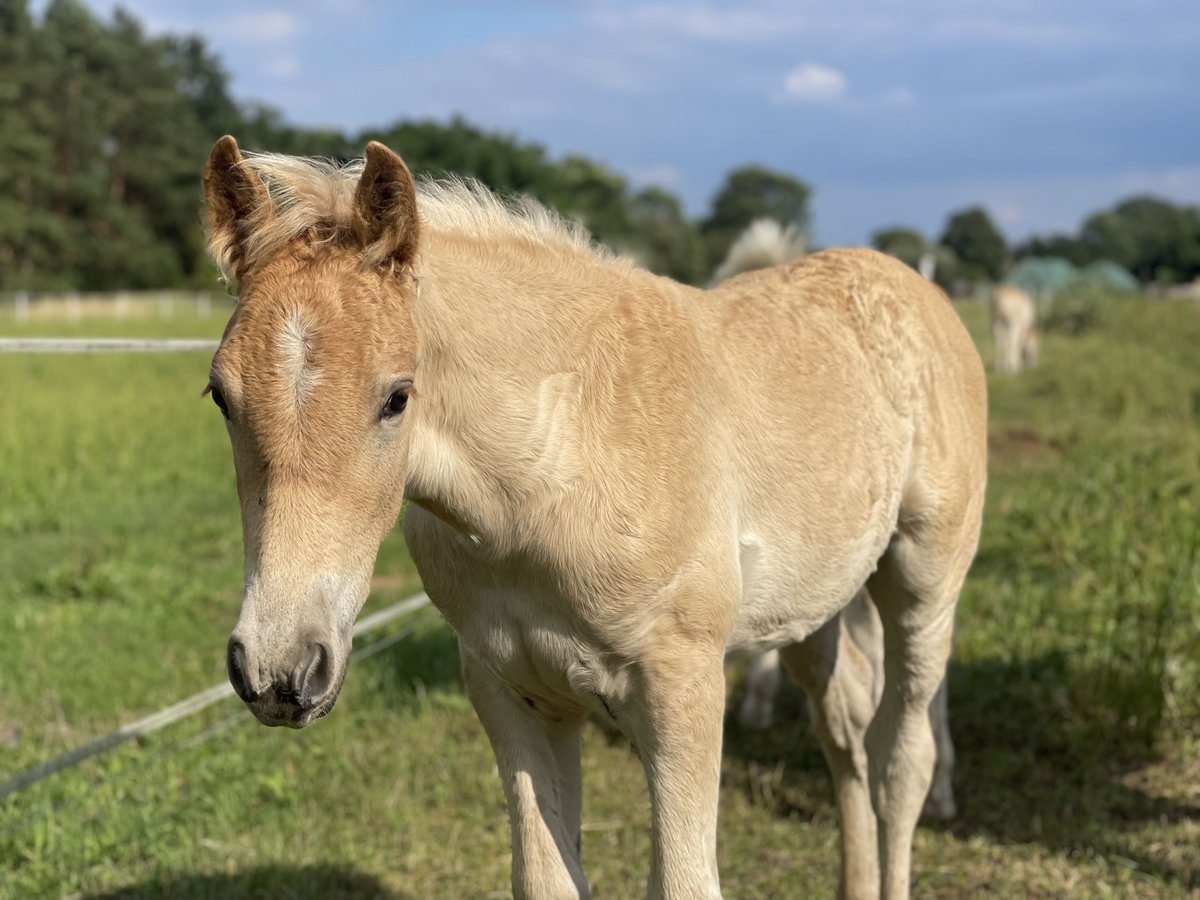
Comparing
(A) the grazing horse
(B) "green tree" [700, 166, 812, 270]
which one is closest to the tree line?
(A) the grazing horse

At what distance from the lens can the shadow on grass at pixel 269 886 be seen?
3738 mm

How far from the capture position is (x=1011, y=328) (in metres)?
20.3

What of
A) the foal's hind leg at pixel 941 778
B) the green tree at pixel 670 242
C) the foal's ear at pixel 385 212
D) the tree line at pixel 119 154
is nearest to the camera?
the foal's ear at pixel 385 212

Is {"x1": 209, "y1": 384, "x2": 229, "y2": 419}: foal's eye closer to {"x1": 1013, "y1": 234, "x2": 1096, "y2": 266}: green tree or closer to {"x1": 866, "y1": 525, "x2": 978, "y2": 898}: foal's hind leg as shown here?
{"x1": 866, "y1": 525, "x2": 978, "y2": 898}: foal's hind leg

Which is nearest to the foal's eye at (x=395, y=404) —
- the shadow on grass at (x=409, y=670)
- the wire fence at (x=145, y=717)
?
the wire fence at (x=145, y=717)

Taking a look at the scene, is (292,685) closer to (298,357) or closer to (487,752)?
(298,357)

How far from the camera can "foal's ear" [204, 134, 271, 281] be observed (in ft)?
7.27

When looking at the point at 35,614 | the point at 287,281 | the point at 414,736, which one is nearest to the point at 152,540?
the point at 35,614

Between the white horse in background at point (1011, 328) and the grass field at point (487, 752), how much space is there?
12.8 m

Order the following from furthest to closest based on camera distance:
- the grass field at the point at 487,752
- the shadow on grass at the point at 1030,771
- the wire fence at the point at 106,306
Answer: the wire fence at the point at 106,306 → the shadow on grass at the point at 1030,771 → the grass field at the point at 487,752

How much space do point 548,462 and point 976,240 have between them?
376ft

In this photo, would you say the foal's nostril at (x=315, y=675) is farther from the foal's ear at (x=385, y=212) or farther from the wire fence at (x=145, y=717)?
the wire fence at (x=145, y=717)

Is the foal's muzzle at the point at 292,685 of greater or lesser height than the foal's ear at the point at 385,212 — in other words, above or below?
below

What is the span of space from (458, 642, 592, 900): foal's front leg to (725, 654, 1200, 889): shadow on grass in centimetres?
211
